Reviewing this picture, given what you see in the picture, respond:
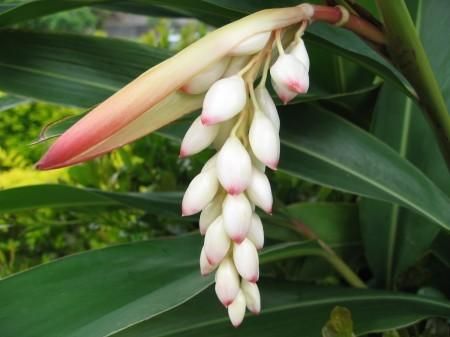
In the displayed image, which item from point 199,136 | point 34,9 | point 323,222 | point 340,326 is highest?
point 34,9

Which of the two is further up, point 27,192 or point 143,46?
point 143,46

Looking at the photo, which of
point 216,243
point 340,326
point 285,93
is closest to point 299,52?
point 285,93

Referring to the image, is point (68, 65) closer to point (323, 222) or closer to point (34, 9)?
point (34, 9)

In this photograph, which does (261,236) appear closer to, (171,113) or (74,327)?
(171,113)

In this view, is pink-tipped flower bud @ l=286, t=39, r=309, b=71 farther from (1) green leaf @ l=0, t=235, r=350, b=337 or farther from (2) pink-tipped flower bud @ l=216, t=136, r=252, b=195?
(1) green leaf @ l=0, t=235, r=350, b=337

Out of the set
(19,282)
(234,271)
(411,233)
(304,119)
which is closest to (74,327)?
(19,282)
